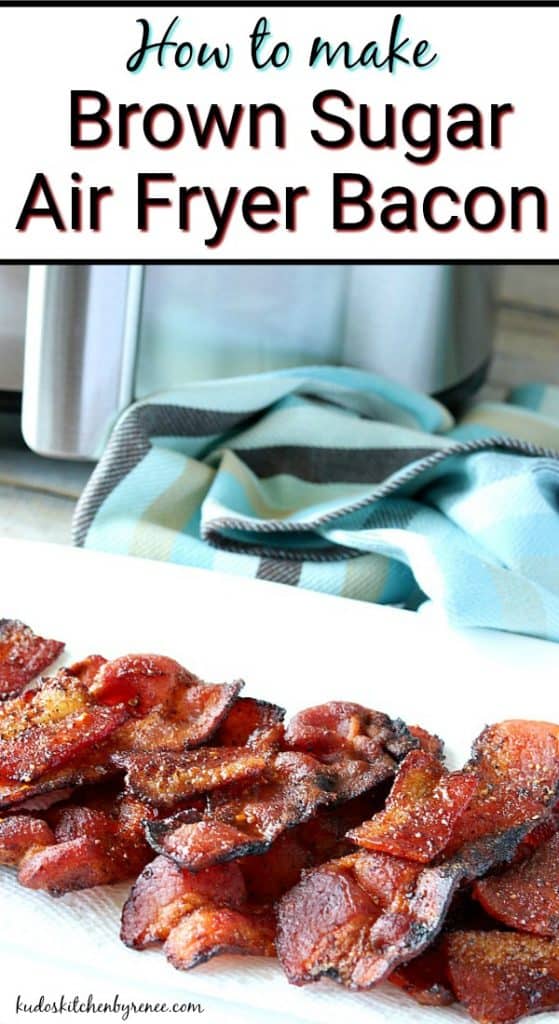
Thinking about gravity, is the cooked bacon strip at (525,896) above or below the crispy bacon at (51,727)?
below

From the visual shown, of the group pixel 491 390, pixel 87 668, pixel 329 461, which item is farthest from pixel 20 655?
pixel 491 390

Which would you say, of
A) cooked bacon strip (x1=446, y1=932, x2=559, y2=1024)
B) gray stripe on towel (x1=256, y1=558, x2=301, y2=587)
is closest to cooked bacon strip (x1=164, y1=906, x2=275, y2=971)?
cooked bacon strip (x1=446, y1=932, x2=559, y2=1024)

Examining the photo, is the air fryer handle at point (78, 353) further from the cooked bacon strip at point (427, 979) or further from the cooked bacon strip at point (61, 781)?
the cooked bacon strip at point (427, 979)

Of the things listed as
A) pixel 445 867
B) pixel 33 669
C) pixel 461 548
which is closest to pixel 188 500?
pixel 461 548

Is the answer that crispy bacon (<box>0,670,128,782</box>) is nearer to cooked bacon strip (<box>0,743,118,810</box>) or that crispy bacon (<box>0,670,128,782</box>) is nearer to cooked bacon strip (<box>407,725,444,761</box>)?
cooked bacon strip (<box>0,743,118,810</box>)

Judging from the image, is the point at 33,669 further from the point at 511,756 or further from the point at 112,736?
the point at 511,756

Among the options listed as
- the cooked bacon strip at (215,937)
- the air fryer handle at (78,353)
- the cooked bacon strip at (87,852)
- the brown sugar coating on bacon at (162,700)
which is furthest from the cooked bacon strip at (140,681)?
the air fryer handle at (78,353)
